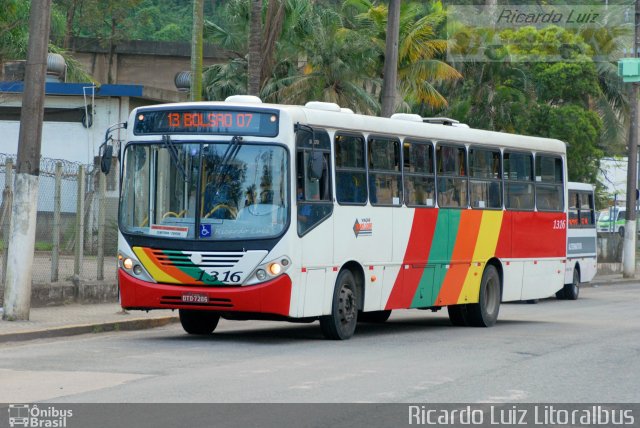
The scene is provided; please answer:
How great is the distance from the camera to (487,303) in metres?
21.3

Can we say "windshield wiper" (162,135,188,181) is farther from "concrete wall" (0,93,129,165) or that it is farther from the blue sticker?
"concrete wall" (0,93,129,165)

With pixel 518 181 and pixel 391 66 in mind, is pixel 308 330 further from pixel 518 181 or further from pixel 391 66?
pixel 391 66

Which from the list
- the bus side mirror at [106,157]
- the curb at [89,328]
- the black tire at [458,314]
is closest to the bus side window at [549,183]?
the black tire at [458,314]

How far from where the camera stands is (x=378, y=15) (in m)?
39.2

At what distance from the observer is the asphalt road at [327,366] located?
11.4m

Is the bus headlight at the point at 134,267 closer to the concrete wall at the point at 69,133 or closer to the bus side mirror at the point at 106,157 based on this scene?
the bus side mirror at the point at 106,157

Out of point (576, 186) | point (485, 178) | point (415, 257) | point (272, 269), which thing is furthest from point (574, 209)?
point (272, 269)

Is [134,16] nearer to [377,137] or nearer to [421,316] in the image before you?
[421,316]

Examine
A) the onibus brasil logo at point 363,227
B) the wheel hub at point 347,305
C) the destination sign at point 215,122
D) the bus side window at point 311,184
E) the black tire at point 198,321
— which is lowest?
the black tire at point 198,321

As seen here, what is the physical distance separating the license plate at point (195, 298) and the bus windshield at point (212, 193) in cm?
73

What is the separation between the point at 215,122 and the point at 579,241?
59.9 feet

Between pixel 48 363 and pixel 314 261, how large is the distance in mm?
4017
